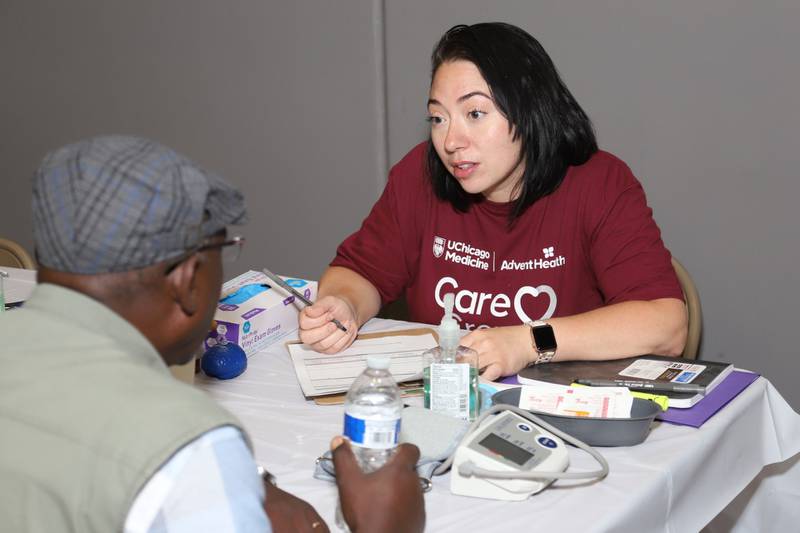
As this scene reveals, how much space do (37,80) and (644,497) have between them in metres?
3.59

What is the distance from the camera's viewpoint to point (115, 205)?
2.78ft

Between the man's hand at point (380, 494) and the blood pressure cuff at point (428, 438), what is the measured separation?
201 mm

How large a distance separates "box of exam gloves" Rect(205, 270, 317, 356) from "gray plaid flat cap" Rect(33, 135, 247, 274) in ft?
3.22

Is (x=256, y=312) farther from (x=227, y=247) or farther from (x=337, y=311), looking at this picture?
(x=227, y=247)

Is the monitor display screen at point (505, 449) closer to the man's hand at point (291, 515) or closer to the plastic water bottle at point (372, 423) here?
the plastic water bottle at point (372, 423)

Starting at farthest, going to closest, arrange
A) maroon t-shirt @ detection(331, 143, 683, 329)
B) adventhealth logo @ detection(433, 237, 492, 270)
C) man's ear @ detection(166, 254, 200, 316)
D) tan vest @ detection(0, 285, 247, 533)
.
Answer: adventhealth logo @ detection(433, 237, 492, 270), maroon t-shirt @ detection(331, 143, 683, 329), man's ear @ detection(166, 254, 200, 316), tan vest @ detection(0, 285, 247, 533)

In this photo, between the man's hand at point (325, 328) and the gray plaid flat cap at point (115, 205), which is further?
the man's hand at point (325, 328)

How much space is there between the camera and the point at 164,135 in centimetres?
379

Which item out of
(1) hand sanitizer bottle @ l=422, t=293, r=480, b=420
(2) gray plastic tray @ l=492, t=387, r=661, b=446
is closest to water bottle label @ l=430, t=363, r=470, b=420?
(1) hand sanitizer bottle @ l=422, t=293, r=480, b=420

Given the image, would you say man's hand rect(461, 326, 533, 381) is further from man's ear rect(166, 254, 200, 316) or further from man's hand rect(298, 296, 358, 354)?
man's ear rect(166, 254, 200, 316)

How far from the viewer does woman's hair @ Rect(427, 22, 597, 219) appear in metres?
1.97

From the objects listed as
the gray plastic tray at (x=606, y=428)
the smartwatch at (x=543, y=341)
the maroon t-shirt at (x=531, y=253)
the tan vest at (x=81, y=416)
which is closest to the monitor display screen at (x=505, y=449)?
the gray plastic tray at (x=606, y=428)

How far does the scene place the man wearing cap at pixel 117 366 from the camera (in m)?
0.81

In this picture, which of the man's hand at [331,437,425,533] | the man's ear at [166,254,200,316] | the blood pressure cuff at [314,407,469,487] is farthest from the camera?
the blood pressure cuff at [314,407,469,487]
